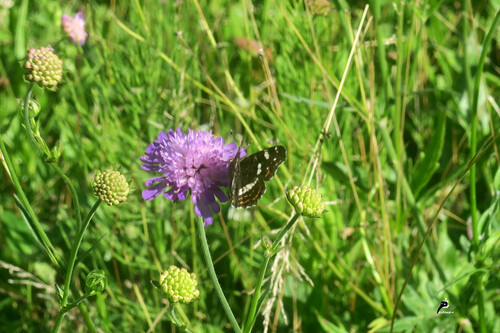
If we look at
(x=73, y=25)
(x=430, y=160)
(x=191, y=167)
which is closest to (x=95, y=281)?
(x=191, y=167)

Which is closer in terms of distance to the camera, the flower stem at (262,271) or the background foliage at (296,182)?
the flower stem at (262,271)

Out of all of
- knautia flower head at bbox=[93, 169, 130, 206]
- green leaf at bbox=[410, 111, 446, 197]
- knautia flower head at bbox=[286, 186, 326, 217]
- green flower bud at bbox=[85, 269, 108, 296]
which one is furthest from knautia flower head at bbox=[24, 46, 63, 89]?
green leaf at bbox=[410, 111, 446, 197]

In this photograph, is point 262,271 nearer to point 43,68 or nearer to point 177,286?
point 177,286

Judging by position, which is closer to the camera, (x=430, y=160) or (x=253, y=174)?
(x=253, y=174)

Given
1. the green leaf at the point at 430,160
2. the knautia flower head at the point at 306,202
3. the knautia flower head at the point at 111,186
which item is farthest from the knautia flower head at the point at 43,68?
the green leaf at the point at 430,160

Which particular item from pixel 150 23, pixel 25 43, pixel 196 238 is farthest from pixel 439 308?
pixel 25 43

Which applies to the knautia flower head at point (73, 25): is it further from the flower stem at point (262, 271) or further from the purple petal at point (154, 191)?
the flower stem at point (262, 271)

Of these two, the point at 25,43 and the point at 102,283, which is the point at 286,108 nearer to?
the point at 102,283
